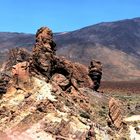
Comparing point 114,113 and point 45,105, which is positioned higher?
point 45,105

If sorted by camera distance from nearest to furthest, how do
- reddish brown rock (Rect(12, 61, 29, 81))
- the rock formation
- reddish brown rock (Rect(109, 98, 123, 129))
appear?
the rock formation → reddish brown rock (Rect(12, 61, 29, 81)) → reddish brown rock (Rect(109, 98, 123, 129))

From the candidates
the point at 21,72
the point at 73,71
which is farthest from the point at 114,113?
the point at 73,71

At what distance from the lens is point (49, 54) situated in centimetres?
6128

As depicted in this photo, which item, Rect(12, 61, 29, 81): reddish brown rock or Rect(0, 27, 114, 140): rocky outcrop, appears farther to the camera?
Rect(12, 61, 29, 81): reddish brown rock

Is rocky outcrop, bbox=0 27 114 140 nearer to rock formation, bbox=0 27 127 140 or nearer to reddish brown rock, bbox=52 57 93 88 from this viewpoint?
rock formation, bbox=0 27 127 140

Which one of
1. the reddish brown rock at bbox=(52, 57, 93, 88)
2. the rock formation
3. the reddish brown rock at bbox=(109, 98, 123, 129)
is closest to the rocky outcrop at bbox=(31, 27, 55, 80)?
the rock formation

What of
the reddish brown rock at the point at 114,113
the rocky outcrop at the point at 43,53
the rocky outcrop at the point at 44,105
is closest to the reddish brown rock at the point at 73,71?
the rocky outcrop at the point at 44,105

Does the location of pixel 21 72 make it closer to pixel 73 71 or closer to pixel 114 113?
pixel 114 113

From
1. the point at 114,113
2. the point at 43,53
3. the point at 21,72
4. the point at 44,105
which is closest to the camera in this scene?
the point at 44,105

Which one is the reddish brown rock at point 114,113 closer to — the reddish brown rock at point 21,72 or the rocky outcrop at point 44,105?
the rocky outcrop at point 44,105

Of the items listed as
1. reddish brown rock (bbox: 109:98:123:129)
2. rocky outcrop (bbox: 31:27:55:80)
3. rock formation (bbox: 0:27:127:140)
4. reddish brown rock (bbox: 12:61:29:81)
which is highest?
rocky outcrop (bbox: 31:27:55:80)

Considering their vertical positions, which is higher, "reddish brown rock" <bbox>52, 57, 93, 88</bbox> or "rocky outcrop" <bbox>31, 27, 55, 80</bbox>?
"rocky outcrop" <bbox>31, 27, 55, 80</bbox>

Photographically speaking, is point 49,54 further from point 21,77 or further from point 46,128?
point 46,128

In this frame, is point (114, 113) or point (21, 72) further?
point (114, 113)
